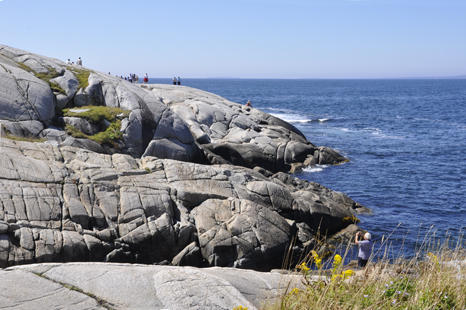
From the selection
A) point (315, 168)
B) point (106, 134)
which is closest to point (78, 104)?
point (106, 134)

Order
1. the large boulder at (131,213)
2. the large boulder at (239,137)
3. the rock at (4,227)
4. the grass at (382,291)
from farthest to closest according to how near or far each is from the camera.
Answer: the large boulder at (239,137)
the large boulder at (131,213)
the rock at (4,227)
the grass at (382,291)

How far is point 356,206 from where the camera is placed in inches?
980

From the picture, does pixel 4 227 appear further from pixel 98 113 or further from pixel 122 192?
pixel 98 113

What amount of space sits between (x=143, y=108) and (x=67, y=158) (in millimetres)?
9345

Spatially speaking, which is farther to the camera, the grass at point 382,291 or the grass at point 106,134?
the grass at point 106,134

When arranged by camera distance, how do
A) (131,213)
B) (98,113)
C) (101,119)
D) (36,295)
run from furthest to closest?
1. (98,113)
2. (101,119)
3. (131,213)
4. (36,295)

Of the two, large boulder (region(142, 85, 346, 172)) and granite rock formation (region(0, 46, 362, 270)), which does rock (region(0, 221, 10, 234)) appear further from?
large boulder (region(142, 85, 346, 172))

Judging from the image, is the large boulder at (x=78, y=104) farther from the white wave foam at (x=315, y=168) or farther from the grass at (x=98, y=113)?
the white wave foam at (x=315, y=168)

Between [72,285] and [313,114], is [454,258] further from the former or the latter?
[313,114]

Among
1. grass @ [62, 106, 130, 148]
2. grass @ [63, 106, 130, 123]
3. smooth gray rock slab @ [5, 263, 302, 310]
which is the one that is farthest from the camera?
grass @ [63, 106, 130, 123]

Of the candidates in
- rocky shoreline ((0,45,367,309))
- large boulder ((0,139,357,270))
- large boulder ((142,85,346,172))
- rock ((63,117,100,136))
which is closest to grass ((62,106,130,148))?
rocky shoreline ((0,45,367,309))

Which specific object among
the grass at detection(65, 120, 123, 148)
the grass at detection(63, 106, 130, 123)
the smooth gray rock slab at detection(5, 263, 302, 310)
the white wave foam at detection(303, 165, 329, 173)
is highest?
the grass at detection(63, 106, 130, 123)

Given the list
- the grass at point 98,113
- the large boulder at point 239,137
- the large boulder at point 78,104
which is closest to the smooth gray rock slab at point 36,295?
the large boulder at point 78,104

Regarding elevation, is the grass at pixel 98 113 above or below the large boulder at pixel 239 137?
above
